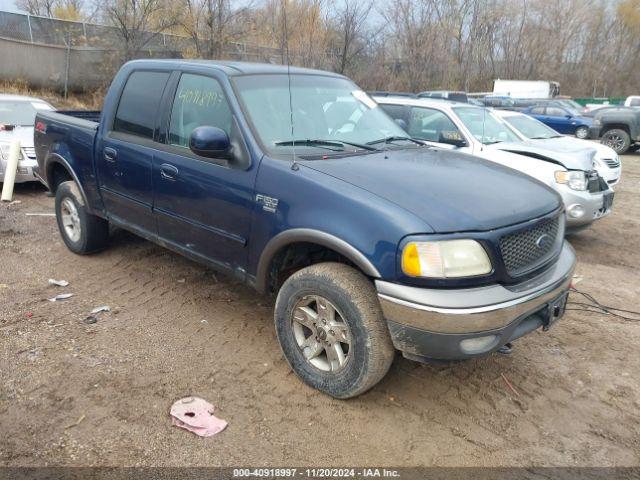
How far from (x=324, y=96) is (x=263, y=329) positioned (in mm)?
1856

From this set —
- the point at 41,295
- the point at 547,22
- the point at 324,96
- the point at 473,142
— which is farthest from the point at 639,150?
the point at 547,22

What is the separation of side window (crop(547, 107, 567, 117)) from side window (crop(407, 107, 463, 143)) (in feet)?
54.5

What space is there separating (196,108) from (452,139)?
4.21 metres

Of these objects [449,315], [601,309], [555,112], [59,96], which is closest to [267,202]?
[449,315]

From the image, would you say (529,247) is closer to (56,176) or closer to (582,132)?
(56,176)

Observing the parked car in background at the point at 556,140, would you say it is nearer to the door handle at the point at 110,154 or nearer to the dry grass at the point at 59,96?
the door handle at the point at 110,154

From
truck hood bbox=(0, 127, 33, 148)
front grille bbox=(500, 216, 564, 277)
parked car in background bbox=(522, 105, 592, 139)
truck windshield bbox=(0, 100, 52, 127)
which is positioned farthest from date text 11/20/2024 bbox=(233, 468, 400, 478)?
parked car in background bbox=(522, 105, 592, 139)

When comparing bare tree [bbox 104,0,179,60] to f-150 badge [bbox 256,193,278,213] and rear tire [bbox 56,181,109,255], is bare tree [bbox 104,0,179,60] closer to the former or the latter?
rear tire [bbox 56,181,109,255]

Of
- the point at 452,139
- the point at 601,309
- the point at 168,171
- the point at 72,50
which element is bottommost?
the point at 601,309

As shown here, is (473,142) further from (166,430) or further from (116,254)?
(166,430)

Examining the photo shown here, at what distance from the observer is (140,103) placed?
430 centimetres

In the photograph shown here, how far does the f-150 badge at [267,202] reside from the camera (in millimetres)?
3162

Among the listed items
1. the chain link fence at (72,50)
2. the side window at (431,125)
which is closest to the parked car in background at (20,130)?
the side window at (431,125)

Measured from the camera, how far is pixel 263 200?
323cm
